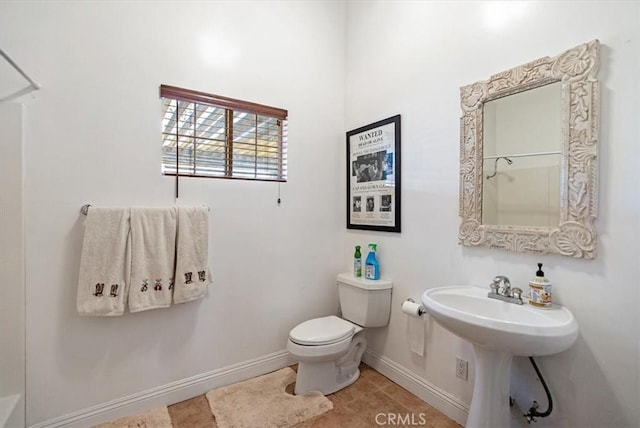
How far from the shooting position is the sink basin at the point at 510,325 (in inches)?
41.6

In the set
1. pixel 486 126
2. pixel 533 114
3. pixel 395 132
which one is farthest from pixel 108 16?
pixel 533 114

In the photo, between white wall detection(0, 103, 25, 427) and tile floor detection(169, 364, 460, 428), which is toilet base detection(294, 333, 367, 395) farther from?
white wall detection(0, 103, 25, 427)

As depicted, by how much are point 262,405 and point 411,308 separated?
3.47 ft

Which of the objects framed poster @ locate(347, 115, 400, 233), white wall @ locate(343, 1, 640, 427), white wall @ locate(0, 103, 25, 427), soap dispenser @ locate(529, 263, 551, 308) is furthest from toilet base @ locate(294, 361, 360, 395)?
white wall @ locate(0, 103, 25, 427)

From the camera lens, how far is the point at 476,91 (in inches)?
62.0

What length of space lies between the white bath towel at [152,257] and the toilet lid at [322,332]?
0.80 metres

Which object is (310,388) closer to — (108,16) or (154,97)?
(154,97)

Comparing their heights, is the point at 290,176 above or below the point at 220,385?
above

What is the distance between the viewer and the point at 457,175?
1.68 metres

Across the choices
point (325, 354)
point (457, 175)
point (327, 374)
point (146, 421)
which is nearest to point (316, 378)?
point (327, 374)

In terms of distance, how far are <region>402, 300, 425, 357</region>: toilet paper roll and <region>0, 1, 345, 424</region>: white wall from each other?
28.6 inches

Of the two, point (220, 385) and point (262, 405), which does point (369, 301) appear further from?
point (220, 385)

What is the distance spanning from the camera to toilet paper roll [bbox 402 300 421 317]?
1.80 m

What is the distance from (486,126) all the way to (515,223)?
1.70 feet
